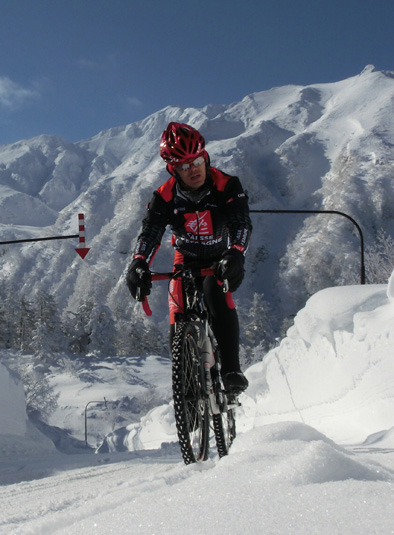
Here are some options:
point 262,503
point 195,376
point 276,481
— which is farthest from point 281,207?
point 262,503

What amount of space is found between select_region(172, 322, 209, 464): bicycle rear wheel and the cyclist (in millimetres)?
329

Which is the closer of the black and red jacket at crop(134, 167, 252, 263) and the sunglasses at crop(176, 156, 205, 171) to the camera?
the sunglasses at crop(176, 156, 205, 171)

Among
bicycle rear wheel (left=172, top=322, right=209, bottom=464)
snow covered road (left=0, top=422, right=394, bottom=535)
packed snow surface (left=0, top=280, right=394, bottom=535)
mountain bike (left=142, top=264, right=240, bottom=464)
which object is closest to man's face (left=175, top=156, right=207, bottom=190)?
mountain bike (left=142, top=264, right=240, bottom=464)

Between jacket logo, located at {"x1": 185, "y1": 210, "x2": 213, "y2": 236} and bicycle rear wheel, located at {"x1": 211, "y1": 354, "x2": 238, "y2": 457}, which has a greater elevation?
jacket logo, located at {"x1": 185, "y1": 210, "x2": 213, "y2": 236}

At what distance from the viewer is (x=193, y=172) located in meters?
4.48

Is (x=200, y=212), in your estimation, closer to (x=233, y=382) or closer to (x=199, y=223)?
(x=199, y=223)

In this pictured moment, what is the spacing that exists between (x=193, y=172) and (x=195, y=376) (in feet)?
5.58

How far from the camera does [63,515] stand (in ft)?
6.47

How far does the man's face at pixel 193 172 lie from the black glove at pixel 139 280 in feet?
2.88

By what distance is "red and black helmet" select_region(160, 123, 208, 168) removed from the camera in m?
4.41

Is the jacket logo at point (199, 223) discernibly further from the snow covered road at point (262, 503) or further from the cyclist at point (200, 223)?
the snow covered road at point (262, 503)

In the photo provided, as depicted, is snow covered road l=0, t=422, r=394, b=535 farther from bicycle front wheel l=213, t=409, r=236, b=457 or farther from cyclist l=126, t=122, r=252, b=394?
cyclist l=126, t=122, r=252, b=394

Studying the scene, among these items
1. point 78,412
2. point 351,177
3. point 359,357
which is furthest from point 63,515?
point 351,177

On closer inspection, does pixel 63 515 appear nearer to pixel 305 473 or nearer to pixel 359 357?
pixel 305 473
